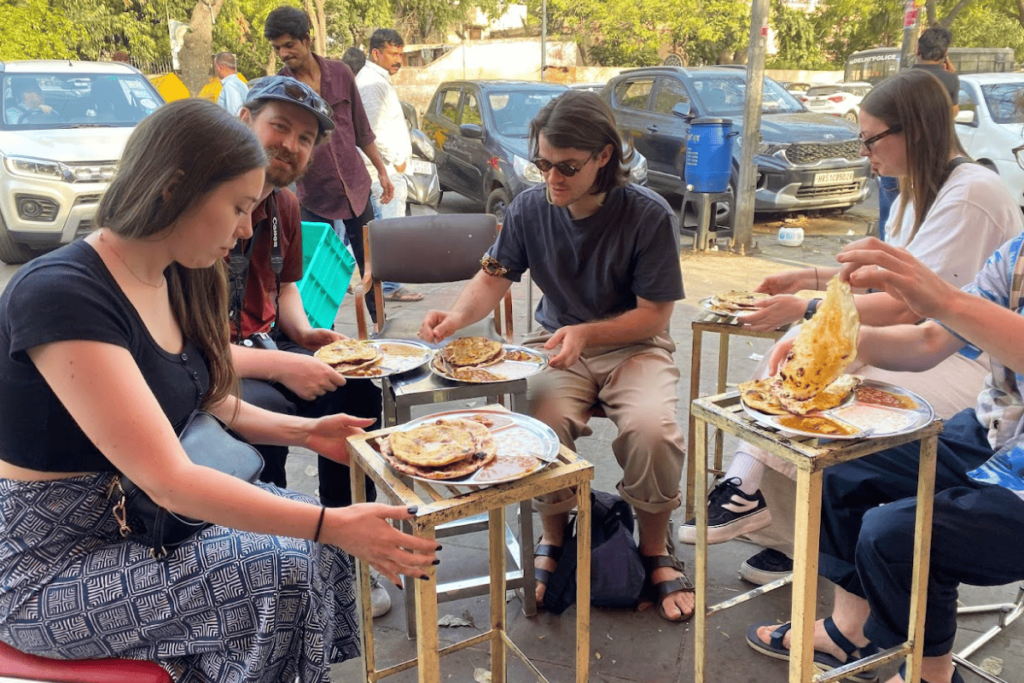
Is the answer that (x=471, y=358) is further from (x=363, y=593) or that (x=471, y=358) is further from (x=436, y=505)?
(x=436, y=505)

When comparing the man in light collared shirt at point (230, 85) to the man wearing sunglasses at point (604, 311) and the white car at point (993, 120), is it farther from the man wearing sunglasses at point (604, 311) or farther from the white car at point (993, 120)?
the white car at point (993, 120)

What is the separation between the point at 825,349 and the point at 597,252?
41.3 inches

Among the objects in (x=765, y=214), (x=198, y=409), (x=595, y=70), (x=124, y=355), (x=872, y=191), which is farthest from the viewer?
(x=595, y=70)

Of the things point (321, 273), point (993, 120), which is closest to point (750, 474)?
point (321, 273)

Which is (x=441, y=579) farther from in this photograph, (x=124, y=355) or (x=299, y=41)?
(x=299, y=41)

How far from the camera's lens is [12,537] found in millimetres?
1516

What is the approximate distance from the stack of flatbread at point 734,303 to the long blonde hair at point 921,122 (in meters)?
0.63

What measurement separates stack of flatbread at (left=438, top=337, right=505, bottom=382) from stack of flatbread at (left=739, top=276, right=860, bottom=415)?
858 millimetres

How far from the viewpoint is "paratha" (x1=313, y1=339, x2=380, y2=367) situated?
8.21 ft

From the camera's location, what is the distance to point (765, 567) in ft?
9.02

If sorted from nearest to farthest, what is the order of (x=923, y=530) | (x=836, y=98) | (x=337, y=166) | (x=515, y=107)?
1. (x=923, y=530)
2. (x=337, y=166)
3. (x=515, y=107)
4. (x=836, y=98)

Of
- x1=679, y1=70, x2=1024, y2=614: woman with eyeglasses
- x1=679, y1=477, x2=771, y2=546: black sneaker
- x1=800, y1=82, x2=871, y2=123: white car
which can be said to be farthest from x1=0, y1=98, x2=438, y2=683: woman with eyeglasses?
x1=800, y1=82, x2=871, y2=123: white car

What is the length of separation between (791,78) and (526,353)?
25663 mm

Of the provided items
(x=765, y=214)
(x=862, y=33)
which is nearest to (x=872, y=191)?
(x=765, y=214)
